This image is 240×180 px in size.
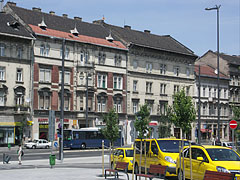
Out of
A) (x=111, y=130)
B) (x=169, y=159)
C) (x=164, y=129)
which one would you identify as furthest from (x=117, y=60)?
(x=169, y=159)

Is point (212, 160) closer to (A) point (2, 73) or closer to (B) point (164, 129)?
(A) point (2, 73)

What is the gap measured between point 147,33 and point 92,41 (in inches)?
674

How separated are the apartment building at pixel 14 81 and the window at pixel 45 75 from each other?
1705mm

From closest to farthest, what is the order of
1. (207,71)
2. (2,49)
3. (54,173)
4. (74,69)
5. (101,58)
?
(54,173) → (2,49) → (74,69) → (101,58) → (207,71)

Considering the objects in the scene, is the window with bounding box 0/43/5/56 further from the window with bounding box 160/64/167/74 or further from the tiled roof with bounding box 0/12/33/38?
the window with bounding box 160/64/167/74

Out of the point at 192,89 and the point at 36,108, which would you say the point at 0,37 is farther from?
the point at 192,89

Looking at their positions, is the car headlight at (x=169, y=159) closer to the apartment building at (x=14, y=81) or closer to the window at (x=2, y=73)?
the apartment building at (x=14, y=81)

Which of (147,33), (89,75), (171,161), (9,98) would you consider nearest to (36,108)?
(9,98)

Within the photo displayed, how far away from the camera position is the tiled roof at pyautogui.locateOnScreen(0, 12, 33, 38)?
57.8 metres

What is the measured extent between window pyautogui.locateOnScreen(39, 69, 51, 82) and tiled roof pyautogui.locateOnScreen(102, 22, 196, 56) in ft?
49.6

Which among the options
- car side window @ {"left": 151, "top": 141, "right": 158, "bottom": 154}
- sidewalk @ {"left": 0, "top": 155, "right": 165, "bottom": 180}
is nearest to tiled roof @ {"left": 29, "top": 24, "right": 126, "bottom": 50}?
sidewalk @ {"left": 0, "top": 155, "right": 165, "bottom": 180}

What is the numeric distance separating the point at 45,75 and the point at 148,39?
22.7m

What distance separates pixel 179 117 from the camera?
45.8 metres

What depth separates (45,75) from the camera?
61.5m
